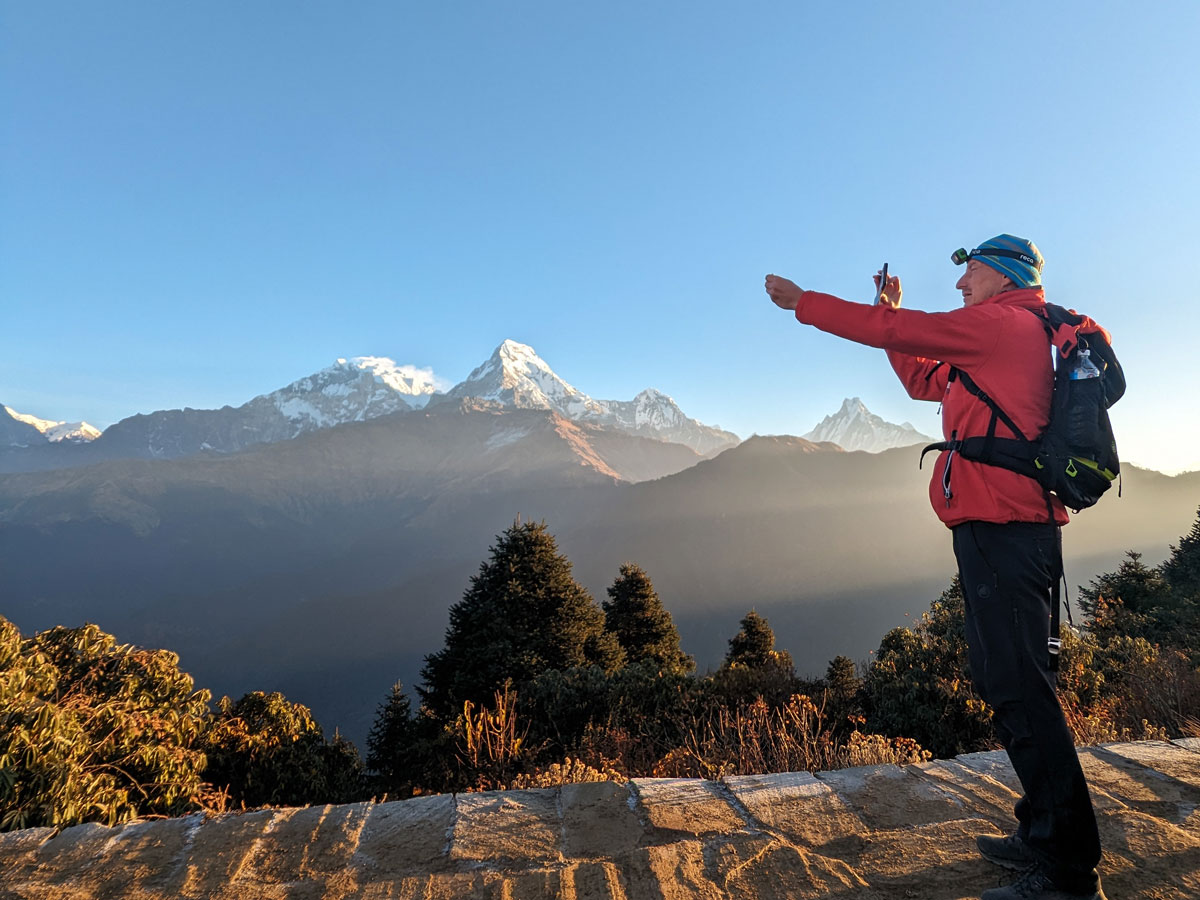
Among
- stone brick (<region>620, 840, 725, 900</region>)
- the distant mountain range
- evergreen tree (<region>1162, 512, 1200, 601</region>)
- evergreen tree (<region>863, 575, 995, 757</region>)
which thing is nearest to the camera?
stone brick (<region>620, 840, 725, 900</region>)

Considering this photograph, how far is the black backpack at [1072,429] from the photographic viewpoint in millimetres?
1915

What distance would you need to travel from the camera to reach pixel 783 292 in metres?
2.30

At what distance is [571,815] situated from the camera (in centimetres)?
231

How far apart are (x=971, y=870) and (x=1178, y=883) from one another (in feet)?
1.88

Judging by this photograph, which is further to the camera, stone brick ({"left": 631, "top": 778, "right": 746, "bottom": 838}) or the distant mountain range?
the distant mountain range

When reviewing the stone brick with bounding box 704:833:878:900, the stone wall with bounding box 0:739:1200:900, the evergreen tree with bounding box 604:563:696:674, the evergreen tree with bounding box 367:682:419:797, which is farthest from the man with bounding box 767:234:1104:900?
the evergreen tree with bounding box 604:563:696:674

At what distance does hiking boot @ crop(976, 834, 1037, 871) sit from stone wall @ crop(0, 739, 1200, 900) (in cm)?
4

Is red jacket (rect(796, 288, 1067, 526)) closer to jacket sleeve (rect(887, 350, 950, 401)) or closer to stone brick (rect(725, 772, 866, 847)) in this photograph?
jacket sleeve (rect(887, 350, 950, 401))

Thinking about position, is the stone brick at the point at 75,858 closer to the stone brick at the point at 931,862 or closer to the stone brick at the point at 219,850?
the stone brick at the point at 219,850

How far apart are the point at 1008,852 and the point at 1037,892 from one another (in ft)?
0.69

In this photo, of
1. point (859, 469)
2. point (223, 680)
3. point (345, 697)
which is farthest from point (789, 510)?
point (223, 680)

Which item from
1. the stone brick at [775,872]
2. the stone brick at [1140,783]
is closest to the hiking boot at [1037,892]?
the stone brick at [775,872]

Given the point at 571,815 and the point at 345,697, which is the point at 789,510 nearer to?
the point at 345,697

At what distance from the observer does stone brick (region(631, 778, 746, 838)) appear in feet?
7.22
